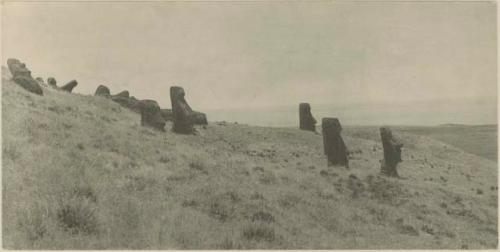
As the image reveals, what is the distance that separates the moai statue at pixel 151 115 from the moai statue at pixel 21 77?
5721 millimetres

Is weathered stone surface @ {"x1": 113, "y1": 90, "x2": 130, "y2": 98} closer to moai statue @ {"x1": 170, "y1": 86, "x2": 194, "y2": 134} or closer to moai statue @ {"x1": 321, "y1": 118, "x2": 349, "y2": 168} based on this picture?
moai statue @ {"x1": 170, "y1": 86, "x2": 194, "y2": 134}

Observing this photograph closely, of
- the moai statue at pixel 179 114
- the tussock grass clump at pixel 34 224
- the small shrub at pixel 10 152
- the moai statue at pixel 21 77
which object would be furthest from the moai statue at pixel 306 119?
the tussock grass clump at pixel 34 224

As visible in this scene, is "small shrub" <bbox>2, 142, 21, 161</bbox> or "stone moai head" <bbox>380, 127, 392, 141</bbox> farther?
"stone moai head" <bbox>380, 127, 392, 141</bbox>

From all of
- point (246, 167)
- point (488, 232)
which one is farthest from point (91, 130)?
point (488, 232)

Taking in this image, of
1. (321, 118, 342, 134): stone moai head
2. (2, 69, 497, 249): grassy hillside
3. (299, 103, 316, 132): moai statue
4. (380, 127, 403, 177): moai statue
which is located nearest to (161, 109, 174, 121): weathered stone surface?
(2, 69, 497, 249): grassy hillside

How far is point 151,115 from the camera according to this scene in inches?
1077

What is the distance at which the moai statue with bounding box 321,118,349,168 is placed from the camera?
24.7m

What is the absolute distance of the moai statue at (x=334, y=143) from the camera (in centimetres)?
2466

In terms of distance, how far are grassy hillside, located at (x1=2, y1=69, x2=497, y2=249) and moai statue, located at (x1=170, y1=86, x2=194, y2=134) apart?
1.86 m

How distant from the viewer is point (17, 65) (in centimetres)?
2747

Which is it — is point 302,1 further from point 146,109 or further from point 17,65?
point 17,65

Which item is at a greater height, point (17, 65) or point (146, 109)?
point (17, 65)

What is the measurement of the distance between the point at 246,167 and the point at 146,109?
1039 centimetres

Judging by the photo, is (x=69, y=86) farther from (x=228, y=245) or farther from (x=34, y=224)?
(x=228, y=245)
